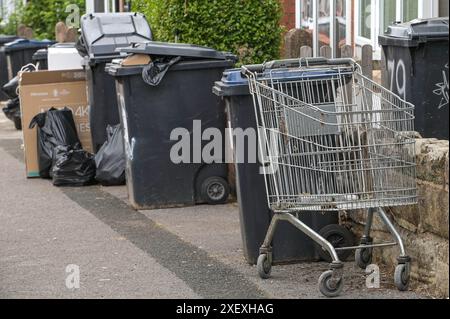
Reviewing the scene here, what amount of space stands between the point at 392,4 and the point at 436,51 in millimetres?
3990

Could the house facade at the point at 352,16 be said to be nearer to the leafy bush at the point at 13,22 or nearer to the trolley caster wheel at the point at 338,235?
the trolley caster wheel at the point at 338,235

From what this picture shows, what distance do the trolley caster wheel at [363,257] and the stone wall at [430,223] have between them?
38 cm

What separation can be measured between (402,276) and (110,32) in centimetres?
621

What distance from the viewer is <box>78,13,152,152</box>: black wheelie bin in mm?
11453

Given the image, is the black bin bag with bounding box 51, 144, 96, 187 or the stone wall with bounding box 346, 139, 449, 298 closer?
the stone wall with bounding box 346, 139, 449, 298

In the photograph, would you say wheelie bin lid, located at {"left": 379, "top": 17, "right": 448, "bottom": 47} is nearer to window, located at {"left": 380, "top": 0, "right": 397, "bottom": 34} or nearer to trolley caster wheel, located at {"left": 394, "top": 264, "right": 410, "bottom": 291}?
trolley caster wheel, located at {"left": 394, "top": 264, "right": 410, "bottom": 291}

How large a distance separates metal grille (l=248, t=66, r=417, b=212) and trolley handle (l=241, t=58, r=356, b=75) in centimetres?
24

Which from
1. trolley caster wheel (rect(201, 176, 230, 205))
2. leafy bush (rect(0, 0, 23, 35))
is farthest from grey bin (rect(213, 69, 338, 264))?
leafy bush (rect(0, 0, 23, 35))

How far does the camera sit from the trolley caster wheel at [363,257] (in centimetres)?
725

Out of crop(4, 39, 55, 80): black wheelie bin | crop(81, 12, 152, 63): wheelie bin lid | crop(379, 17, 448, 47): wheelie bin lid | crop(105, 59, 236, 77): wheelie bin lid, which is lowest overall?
crop(4, 39, 55, 80): black wheelie bin

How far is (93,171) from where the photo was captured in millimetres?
11617

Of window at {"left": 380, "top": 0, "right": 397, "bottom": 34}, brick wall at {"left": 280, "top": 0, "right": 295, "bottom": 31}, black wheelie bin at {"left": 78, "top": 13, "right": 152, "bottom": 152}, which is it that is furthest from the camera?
brick wall at {"left": 280, "top": 0, "right": 295, "bottom": 31}
